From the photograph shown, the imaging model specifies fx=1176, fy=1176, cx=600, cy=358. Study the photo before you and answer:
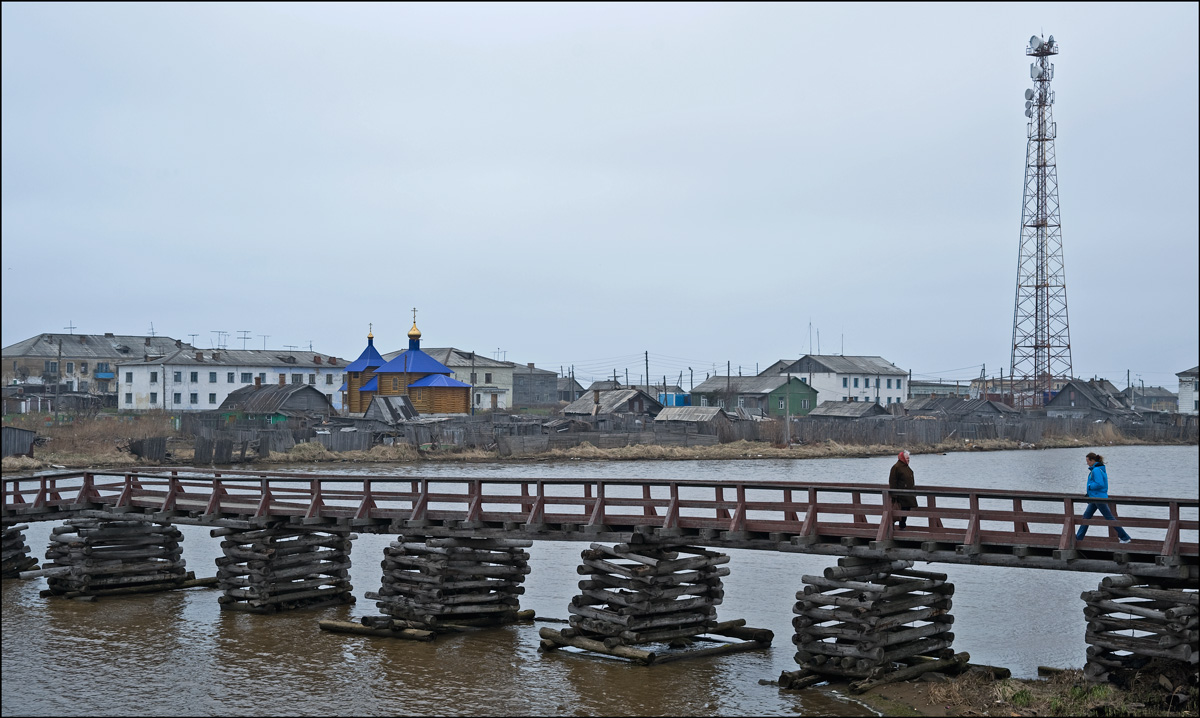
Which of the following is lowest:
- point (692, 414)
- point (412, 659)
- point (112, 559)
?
point (412, 659)

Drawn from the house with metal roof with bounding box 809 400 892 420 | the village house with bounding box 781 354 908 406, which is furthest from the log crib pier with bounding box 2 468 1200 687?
the village house with bounding box 781 354 908 406

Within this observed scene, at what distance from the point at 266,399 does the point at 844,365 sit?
6025cm

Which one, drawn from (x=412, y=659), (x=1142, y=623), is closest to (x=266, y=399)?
(x=412, y=659)

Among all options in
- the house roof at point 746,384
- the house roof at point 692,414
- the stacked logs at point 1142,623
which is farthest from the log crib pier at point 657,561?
the house roof at point 746,384

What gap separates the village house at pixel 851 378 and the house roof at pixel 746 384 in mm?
3426

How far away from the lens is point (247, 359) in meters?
114

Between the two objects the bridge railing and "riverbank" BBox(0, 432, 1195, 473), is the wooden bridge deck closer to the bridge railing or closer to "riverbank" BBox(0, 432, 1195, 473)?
the bridge railing

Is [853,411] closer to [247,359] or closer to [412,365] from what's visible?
[412,365]

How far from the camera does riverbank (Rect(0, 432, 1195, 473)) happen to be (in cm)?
6794

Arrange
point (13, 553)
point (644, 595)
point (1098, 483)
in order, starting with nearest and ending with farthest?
point (1098, 483)
point (644, 595)
point (13, 553)

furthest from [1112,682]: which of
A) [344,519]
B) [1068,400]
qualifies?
[1068,400]

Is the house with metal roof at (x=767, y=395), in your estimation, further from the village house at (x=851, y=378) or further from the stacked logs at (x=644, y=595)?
the stacked logs at (x=644, y=595)

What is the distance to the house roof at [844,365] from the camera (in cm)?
12231

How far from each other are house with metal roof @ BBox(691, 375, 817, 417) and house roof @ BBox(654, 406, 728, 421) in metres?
19.2
